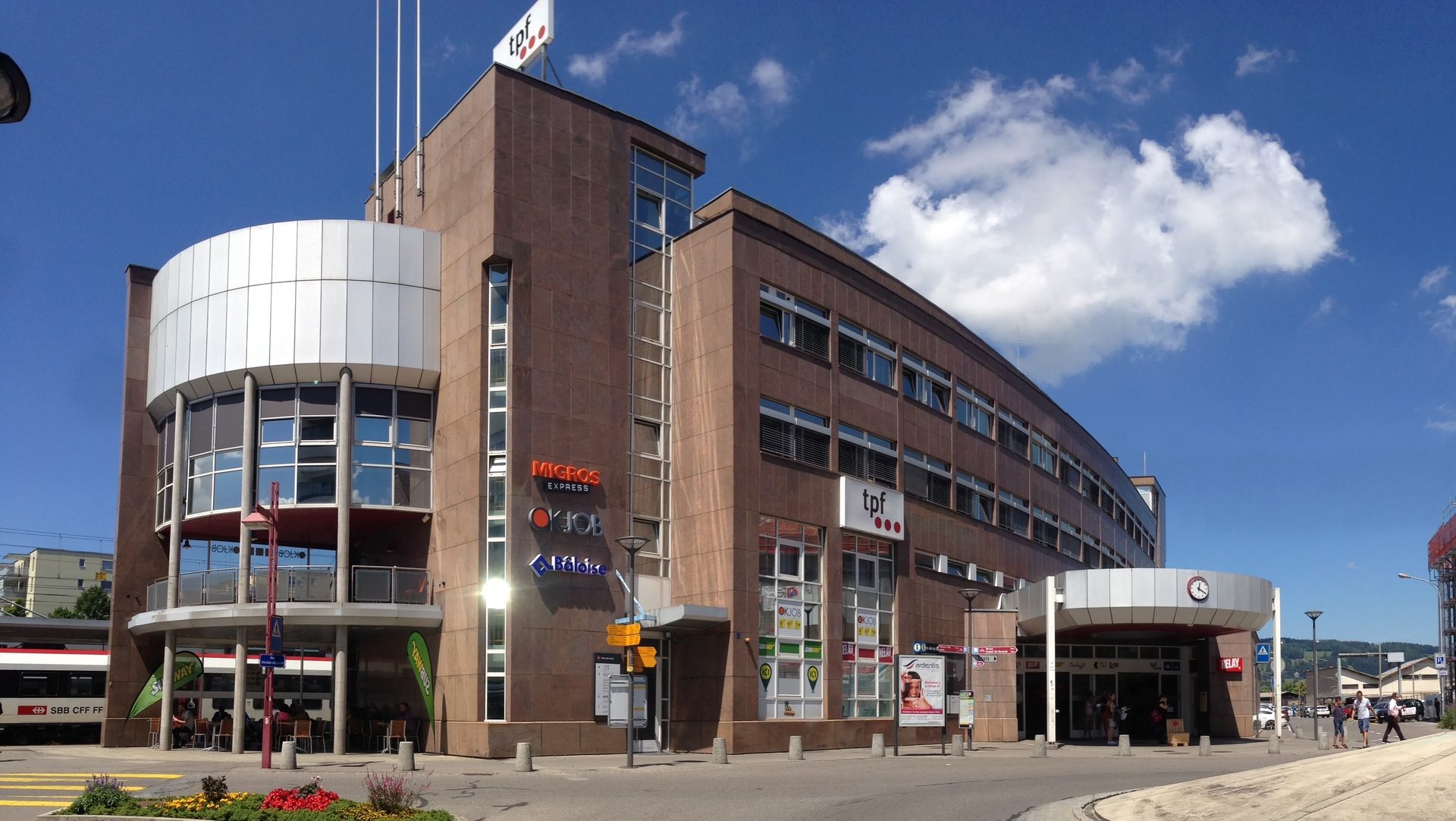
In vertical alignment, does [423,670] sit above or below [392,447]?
below

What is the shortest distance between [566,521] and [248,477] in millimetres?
9451

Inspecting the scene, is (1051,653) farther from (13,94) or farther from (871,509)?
(13,94)

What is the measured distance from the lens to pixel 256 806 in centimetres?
1800

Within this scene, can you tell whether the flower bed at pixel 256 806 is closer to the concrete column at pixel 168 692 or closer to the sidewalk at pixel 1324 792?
the sidewalk at pixel 1324 792

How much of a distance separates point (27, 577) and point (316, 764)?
425 feet

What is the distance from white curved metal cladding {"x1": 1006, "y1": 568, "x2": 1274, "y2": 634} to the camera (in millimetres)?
43094

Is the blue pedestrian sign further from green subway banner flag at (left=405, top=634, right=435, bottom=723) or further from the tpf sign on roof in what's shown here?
the tpf sign on roof

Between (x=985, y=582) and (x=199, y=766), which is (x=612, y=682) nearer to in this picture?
(x=199, y=766)

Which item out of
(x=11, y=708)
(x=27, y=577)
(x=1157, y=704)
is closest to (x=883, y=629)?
(x=1157, y=704)

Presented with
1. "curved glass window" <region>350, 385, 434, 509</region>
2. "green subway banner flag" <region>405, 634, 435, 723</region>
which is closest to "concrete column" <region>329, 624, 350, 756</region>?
"green subway banner flag" <region>405, 634, 435, 723</region>

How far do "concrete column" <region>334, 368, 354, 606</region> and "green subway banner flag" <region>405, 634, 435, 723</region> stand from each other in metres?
2.22

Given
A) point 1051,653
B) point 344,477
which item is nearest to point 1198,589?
point 1051,653

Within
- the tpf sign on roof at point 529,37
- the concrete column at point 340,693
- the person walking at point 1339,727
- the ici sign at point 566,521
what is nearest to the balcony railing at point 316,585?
the concrete column at point 340,693

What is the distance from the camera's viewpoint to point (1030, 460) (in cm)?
5953
